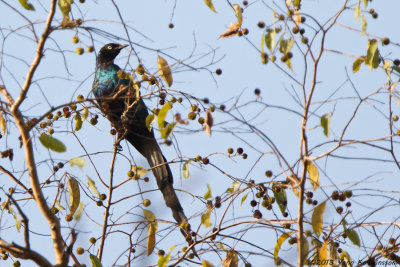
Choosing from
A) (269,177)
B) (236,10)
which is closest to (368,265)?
(269,177)

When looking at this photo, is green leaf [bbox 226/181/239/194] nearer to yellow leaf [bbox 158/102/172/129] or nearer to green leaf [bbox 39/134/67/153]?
yellow leaf [bbox 158/102/172/129]

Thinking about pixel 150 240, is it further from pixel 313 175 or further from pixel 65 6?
pixel 65 6

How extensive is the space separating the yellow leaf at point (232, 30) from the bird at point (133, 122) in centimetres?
102

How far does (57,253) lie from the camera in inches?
117

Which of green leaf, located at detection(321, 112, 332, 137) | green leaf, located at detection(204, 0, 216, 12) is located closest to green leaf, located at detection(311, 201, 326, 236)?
green leaf, located at detection(321, 112, 332, 137)

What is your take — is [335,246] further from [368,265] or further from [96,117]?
[96,117]

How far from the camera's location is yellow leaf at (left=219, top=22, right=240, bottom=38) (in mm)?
3358

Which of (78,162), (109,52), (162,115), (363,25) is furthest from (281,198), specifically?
(109,52)

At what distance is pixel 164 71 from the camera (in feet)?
11.5

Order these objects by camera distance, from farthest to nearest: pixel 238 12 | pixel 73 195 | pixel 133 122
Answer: pixel 133 122
pixel 73 195
pixel 238 12

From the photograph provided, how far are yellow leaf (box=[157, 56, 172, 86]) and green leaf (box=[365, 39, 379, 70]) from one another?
3.77 feet

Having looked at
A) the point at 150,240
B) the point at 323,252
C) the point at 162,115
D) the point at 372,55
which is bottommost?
the point at 323,252

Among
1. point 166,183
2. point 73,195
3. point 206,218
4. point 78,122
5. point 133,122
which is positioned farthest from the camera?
point 166,183

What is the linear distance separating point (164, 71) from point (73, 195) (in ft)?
3.16
